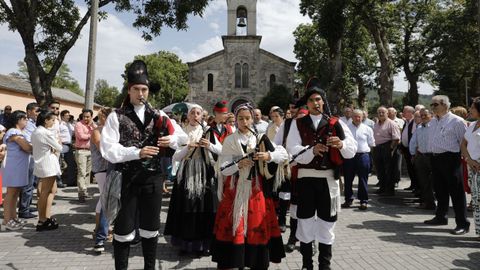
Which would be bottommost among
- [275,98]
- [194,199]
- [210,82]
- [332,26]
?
[194,199]

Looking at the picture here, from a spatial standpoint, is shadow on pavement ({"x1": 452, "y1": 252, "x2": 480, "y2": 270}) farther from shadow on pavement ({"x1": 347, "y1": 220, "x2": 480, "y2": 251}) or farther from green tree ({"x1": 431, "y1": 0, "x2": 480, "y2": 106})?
green tree ({"x1": 431, "y1": 0, "x2": 480, "y2": 106})

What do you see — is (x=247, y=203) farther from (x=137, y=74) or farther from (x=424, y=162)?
(x=424, y=162)

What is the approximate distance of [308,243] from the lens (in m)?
4.01

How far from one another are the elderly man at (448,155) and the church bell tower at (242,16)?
31.8 meters

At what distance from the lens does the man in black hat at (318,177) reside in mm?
3938

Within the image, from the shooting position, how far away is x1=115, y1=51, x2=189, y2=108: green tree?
170 feet

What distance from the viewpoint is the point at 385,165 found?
8867 mm

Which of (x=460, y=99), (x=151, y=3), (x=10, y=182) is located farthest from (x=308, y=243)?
(x=460, y=99)

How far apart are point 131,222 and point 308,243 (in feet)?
6.65

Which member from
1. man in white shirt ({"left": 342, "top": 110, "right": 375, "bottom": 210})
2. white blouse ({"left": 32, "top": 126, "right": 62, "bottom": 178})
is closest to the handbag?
white blouse ({"left": 32, "top": 126, "right": 62, "bottom": 178})

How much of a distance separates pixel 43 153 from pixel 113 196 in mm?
3427

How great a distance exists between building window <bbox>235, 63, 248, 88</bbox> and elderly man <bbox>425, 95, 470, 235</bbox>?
32.5m

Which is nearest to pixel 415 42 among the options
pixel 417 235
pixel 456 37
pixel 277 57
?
pixel 456 37

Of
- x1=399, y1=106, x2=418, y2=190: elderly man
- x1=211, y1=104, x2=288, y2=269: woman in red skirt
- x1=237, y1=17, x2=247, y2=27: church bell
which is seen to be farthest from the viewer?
x1=237, y1=17, x2=247, y2=27: church bell
